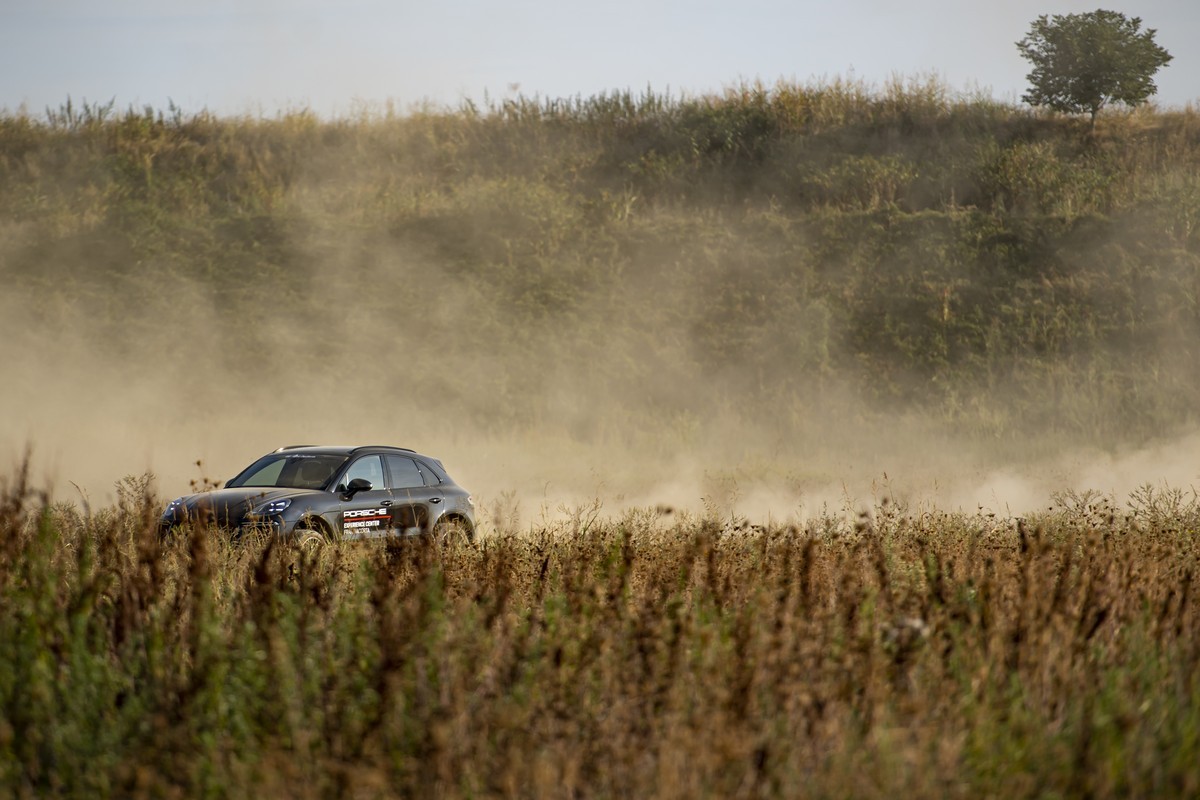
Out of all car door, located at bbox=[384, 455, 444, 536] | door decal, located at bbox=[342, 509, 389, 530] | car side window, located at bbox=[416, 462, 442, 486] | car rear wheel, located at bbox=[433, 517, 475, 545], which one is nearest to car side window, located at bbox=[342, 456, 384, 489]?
car door, located at bbox=[384, 455, 444, 536]

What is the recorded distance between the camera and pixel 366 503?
13086 mm

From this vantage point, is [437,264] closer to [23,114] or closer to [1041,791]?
[23,114]

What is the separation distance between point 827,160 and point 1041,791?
116 feet

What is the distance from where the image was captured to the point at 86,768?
4.73 metres

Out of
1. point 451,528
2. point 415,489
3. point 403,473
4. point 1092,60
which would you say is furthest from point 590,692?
point 1092,60

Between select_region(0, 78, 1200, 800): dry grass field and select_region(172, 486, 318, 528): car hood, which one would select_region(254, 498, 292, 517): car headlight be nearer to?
select_region(172, 486, 318, 528): car hood

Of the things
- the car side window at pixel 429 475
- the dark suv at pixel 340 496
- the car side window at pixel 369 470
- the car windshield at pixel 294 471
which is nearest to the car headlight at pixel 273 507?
the dark suv at pixel 340 496

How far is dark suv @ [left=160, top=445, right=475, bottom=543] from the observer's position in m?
12.0

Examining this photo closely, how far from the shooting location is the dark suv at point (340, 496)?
12031mm

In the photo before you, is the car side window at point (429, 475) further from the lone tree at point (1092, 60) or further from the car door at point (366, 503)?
the lone tree at point (1092, 60)

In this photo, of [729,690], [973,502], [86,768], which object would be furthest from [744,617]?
[973,502]

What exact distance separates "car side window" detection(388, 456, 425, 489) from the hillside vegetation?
13.2 meters

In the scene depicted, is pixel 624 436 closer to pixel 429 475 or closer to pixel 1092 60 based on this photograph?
pixel 429 475

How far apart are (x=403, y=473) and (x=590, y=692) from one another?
8.76 metres
